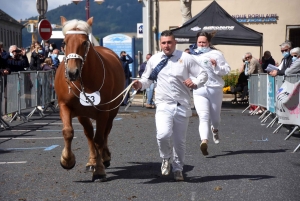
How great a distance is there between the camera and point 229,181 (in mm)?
9188

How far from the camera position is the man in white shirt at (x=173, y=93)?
925 centimetres

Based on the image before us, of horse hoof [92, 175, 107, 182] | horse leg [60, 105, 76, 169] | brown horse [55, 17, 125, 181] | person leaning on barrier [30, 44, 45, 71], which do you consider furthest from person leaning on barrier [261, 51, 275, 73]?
horse leg [60, 105, 76, 169]

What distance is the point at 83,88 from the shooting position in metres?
9.38

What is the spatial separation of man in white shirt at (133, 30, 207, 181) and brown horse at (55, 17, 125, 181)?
0.64 metres

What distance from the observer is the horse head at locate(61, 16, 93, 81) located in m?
8.76

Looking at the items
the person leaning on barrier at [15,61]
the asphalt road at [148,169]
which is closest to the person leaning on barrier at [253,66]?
the asphalt road at [148,169]

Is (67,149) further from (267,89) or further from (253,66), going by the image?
(253,66)

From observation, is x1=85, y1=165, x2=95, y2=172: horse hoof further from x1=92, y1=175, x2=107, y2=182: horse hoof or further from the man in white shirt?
the man in white shirt

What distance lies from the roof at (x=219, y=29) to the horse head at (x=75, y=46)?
1461 cm

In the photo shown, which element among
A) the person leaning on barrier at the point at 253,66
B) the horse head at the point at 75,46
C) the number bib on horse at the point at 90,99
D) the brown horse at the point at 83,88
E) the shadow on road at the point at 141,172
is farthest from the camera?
the person leaning on barrier at the point at 253,66

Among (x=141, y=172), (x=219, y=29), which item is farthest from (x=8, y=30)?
(x=141, y=172)

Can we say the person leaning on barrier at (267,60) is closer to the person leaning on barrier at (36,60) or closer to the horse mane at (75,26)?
the person leaning on barrier at (36,60)

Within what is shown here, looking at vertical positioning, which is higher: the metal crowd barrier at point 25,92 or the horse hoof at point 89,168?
the metal crowd barrier at point 25,92

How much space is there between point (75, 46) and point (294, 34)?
2938 cm
